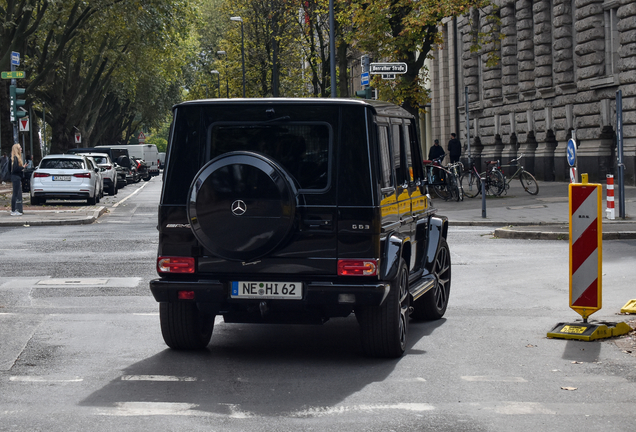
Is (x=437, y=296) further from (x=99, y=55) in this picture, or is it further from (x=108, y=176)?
(x=99, y=55)

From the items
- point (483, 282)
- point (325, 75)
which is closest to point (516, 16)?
point (325, 75)

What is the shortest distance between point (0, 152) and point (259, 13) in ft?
76.9

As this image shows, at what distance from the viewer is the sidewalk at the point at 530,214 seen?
17.0 metres

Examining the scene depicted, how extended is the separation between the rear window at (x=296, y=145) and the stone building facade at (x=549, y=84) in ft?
63.8

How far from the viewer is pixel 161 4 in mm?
38594

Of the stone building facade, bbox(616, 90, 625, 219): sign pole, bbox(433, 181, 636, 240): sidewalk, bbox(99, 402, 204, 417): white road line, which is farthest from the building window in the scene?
bbox(99, 402, 204, 417): white road line

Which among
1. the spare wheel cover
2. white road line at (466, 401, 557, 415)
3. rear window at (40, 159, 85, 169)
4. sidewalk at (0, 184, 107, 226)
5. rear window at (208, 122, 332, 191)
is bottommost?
sidewalk at (0, 184, 107, 226)

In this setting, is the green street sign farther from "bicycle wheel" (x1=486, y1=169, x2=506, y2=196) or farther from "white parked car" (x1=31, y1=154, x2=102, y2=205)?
"bicycle wheel" (x1=486, y1=169, x2=506, y2=196)

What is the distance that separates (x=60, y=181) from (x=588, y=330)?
78.1ft

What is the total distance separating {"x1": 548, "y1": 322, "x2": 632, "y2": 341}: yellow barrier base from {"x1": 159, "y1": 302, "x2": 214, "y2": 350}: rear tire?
2755mm

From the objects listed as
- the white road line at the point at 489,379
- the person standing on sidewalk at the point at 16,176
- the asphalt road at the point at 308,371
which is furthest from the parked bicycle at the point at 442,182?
the white road line at the point at 489,379

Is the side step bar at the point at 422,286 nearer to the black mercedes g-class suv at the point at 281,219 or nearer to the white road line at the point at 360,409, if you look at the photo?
the black mercedes g-class suv at the point at 281,219

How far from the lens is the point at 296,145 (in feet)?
23.5

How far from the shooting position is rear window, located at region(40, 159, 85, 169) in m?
29.9
